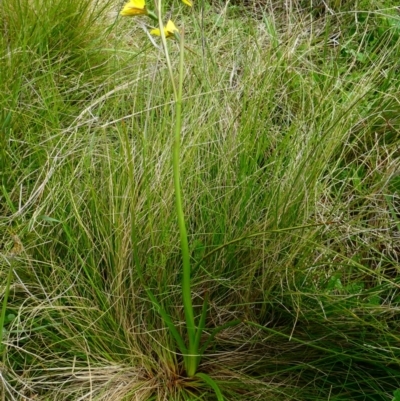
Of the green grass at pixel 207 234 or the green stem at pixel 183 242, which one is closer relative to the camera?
the green stem at pixel 183 242

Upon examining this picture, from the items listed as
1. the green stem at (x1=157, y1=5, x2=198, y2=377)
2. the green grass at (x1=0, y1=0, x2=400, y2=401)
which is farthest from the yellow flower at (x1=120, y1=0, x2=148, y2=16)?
the green grass at (x1=0, y1=0, x2=400, y2=401)

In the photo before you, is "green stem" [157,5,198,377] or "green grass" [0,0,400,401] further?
"green grass" [0,0,400,401]

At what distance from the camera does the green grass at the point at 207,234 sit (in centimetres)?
158

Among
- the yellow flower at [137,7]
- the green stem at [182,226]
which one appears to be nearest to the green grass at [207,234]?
the green stem at [182,226]

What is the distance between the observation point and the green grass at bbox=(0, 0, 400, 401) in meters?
1.58

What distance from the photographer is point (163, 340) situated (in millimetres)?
1669

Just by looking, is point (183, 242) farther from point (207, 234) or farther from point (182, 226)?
point (207, 234)

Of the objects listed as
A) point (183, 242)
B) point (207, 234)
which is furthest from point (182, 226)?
point (207, 234)

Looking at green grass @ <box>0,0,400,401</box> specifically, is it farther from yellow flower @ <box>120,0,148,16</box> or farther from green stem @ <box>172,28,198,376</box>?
Result: yellow flower @ <box>120,0,148,16</box>

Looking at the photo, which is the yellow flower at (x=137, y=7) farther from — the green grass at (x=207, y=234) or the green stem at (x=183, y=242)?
the green grass at (x=207, y=234)

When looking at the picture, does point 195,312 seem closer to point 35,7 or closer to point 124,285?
point 124,285

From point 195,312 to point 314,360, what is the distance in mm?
320

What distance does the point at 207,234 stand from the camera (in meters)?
1.75

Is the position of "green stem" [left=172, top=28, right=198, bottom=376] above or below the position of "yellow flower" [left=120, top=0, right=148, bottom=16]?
below
